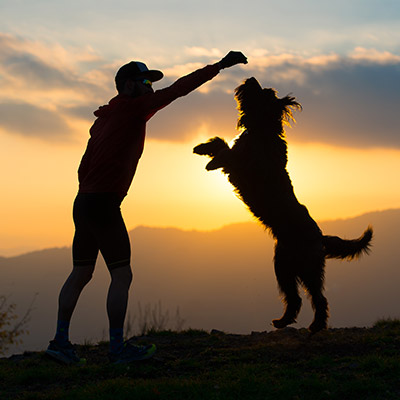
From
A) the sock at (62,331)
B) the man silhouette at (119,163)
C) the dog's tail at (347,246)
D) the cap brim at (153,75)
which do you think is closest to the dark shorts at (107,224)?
the man silhouette at (119,163)

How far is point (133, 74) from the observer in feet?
16.9

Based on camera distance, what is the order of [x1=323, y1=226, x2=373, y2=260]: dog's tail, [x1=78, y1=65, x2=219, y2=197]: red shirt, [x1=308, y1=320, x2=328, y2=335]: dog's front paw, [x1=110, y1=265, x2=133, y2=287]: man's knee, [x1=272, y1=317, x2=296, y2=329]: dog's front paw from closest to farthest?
[x1=78, y1=65, x2=219, y2=197]: red shirt → [x1=110, y1=265, x2=133, y2=287]: man's knee → [x1=308, y1=320, x2=328, y2=335]: dog's front paw → [x1=323, y1=226, x2=373, y2=260]: dog's tail → [x1=272, y1=317, x2=296, y2=329]: dog's front paw

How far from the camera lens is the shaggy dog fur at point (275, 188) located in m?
6.30

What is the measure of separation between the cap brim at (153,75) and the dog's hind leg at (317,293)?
277cm

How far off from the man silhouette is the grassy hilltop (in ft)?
1.54

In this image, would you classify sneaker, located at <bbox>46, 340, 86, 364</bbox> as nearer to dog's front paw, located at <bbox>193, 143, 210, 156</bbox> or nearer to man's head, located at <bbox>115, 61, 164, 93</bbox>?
A: man's head, located at <bbox>115, 61, 164, 93</bbox>

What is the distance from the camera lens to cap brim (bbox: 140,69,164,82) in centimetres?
514

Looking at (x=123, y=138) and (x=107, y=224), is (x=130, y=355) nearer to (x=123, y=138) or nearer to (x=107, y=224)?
(x=107, y=224)

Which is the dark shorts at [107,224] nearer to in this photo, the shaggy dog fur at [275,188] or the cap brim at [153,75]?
the cap brim at [153,75]

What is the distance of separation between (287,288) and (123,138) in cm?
Result: 298

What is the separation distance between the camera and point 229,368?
200 inches

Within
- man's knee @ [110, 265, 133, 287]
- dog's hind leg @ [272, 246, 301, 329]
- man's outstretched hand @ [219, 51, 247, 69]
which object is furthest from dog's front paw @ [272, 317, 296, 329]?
man's outstretched hand @ [219, 51, 247, 69]

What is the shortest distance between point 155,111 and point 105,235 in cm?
120

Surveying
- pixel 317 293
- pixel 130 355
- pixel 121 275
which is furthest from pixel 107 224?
pixel 317 293
